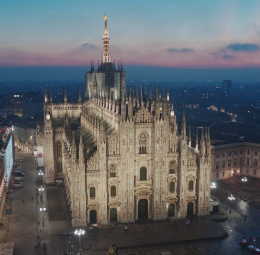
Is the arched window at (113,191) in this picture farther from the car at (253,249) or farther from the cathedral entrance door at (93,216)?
the car at (253,249)

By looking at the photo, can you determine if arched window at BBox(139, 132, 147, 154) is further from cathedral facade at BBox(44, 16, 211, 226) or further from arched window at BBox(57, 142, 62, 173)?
arched window at BBox(57, 142, 62, 173)

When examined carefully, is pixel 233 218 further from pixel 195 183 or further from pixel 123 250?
pixel 123 250

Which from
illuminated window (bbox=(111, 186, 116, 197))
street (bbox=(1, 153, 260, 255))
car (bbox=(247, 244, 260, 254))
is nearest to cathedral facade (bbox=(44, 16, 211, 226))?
illuminated window (bbox=(111, 186, 116, 197))

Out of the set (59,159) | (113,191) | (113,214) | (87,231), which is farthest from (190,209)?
(59,159)

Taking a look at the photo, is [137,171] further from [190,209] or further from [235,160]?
[235,160]

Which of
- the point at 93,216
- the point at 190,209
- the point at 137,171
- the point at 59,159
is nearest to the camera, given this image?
the point at 93,216

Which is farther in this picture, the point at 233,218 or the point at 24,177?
the point at 24,177

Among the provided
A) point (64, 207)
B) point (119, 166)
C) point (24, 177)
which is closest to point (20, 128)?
point (24, 177)

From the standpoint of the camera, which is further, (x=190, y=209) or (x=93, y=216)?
(x=190, y=209)
